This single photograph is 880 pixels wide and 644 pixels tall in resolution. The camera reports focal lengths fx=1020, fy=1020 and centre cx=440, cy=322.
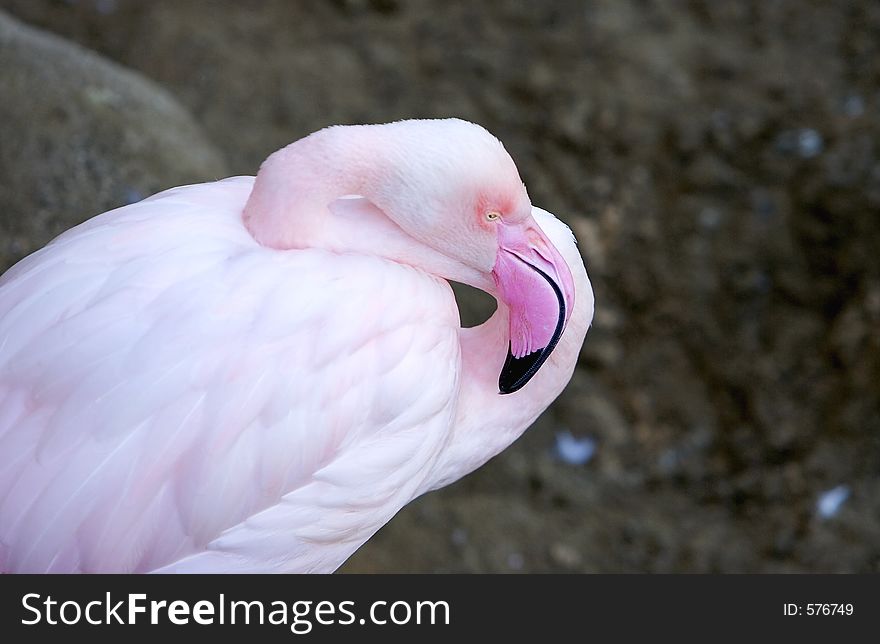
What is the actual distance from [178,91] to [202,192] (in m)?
2.34

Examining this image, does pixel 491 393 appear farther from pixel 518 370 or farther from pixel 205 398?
pixel 205 398

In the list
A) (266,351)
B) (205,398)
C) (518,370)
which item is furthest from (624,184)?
(205,398)

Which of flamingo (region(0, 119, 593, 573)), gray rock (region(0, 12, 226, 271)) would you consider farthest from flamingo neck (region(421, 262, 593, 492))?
gray rock (region(0, 12, 226, 271))

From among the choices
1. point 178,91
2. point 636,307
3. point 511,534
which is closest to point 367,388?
point 511,534

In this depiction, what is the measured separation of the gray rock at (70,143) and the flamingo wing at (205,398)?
1.03 m

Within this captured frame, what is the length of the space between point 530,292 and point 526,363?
0.15 m

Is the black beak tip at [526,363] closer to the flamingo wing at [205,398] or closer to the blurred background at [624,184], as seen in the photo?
the flamingo wing at [205,398]

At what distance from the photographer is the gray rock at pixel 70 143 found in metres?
3.15

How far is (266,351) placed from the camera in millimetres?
2008

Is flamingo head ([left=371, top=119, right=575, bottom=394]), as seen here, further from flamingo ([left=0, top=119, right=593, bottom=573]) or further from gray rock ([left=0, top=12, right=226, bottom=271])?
gray rock ([left=0, top=12, right=226, bottom=271])

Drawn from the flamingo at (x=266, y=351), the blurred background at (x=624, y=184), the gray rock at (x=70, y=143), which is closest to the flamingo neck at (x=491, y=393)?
the flamingo at (x=266, y=351)

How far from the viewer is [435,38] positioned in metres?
4.96

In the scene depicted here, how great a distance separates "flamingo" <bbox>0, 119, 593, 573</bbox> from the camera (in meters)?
1.94

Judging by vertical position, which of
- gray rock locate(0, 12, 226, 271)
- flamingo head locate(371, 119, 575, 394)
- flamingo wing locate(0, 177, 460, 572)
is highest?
gray rock locate(0, 12, 226, 271)
